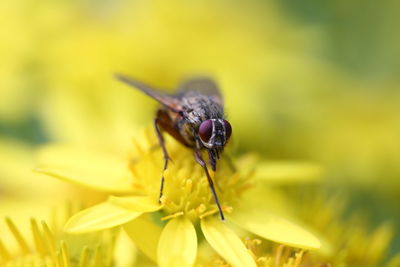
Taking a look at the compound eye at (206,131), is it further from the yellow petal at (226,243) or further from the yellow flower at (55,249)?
the yellow flower at (55,249)

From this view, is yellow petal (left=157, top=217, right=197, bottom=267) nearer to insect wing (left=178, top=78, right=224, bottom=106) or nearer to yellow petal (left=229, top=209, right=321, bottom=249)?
yellow petal (left=229, top=209, right=321, bottom=249)

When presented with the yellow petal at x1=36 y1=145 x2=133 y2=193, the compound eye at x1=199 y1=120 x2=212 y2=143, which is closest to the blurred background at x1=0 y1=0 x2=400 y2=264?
the yellow petal at x1=36 y1=145 x2=133 y2=193

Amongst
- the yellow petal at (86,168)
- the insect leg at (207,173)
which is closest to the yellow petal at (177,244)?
the insect leg at (207,173)

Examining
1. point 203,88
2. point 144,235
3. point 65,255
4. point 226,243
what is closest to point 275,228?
point 226,243

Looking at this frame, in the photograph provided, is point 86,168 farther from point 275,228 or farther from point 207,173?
point 275,228

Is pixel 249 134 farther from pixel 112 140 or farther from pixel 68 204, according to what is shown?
pixel 68 204

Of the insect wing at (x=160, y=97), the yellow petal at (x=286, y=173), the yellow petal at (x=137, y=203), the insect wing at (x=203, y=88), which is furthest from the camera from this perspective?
the yellow petal at (x=286, y=173)
